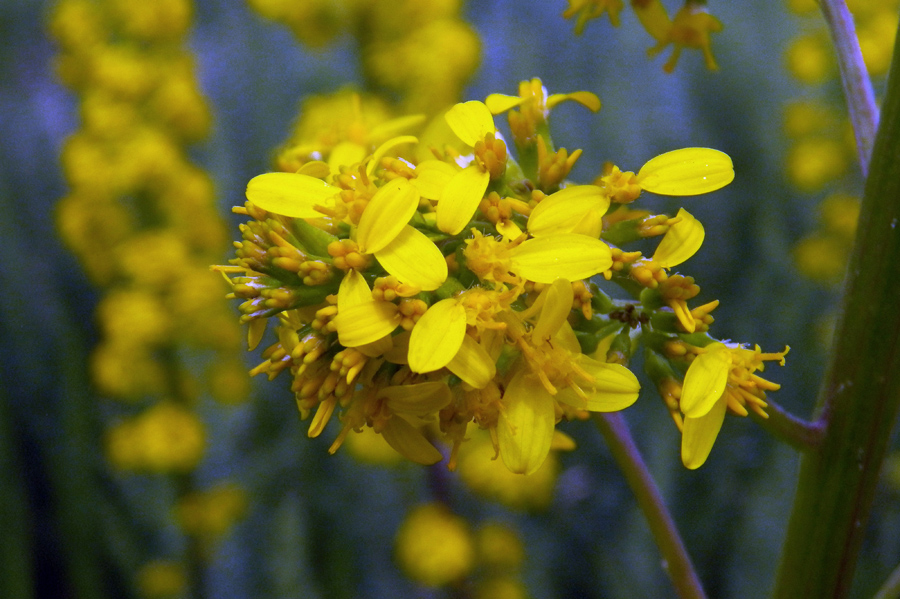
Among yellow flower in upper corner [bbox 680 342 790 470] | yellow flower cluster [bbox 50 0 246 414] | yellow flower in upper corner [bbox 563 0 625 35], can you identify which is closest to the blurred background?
yellow flower cluster [bbox 50 0 246 414]

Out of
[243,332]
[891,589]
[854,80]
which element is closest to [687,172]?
[854,80]

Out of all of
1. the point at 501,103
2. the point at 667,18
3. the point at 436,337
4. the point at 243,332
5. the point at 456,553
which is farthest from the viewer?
the point at 243,332

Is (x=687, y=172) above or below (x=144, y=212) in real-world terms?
above

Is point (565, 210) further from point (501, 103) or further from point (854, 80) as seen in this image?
point (854, 80)

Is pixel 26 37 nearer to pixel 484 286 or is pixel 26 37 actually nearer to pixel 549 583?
pixel 549 583

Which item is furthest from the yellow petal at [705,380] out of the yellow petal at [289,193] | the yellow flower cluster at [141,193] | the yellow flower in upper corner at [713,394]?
the yellow flower cluster at [141,193]

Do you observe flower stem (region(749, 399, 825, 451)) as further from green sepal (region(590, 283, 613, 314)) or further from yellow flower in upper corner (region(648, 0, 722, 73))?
yellow flower in upper corner (region(648, 0, 722, 73))
